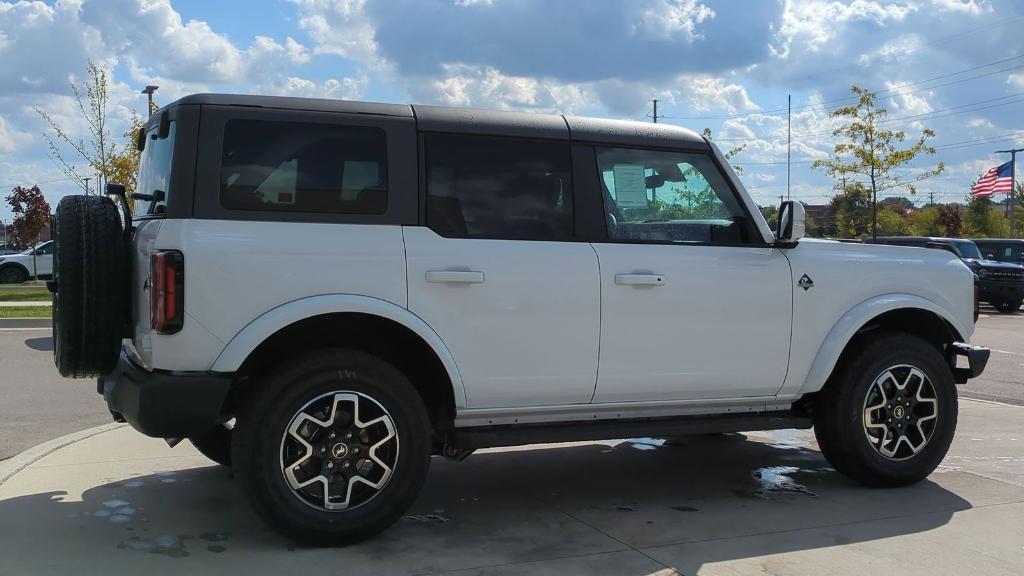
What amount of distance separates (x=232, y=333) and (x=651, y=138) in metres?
2.49

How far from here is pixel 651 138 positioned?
515 cm

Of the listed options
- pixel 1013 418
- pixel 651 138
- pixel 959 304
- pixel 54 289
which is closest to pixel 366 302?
pixel 54 289

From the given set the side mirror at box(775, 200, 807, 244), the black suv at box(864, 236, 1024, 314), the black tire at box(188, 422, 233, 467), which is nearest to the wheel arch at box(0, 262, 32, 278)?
the black suv at box(864, 236, 1024, 314)

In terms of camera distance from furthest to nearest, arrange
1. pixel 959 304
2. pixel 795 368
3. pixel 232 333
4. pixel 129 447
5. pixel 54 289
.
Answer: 1. pixel 129 447
2. pixel 959 304
3. pixel 795 368
4. pixel 54 289
5. pixel 232 333

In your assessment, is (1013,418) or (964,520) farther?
(1013,418)

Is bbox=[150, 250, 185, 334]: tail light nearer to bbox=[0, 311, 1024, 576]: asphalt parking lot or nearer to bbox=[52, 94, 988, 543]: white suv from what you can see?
bbox=[52, 94, 988, 543]: white suv

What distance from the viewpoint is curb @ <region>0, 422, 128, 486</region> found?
5.70 metres

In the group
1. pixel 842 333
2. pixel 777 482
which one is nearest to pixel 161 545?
pixel 777 482

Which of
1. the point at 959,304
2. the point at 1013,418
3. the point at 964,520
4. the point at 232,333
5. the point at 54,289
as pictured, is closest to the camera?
the point at 232,333

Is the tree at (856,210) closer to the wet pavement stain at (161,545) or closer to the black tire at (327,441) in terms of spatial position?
the black tire at (327,441)

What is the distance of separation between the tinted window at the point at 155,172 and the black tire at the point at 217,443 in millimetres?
1315

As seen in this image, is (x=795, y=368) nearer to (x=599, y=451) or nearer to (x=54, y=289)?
(x=599, y=451)

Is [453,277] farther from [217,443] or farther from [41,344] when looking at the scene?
[41,344]

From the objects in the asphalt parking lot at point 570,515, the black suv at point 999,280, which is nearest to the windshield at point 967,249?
the black suv at point 999,280
